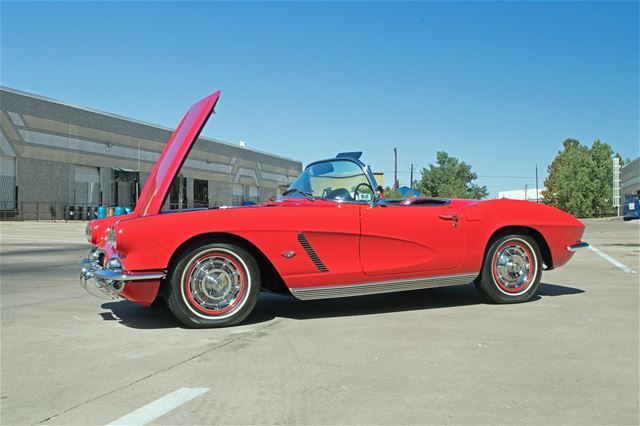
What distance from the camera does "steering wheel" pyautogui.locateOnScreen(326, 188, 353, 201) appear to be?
16.9 ft

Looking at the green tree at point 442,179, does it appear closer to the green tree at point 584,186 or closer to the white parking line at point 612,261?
the green tree at point 584,186

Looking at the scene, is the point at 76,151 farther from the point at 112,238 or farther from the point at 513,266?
the point at 513,266

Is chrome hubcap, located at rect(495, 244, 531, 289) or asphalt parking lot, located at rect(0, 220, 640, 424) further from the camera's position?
chrome hubcap, located at rect(495, 244, 531, 289)

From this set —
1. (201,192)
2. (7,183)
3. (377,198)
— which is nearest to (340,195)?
(377,198)

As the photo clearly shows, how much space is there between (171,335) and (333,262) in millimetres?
1389

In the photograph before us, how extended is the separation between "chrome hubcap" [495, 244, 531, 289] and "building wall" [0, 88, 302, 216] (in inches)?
1193

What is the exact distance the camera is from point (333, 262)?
4.60 m

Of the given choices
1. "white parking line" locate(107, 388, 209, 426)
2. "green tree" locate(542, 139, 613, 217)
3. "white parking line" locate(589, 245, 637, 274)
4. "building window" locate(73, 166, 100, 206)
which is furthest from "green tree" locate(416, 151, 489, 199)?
"white parking line" locate(107, 388, 209, 426)

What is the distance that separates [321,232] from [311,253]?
0.19m

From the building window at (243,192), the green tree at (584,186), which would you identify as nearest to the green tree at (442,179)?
the green tree at (584,186)

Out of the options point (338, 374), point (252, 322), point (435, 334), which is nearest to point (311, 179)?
point (252, 322)

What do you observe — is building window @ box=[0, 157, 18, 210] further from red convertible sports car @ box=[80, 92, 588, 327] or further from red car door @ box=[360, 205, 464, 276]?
red car door @ box=[360, 205, 464, 276]

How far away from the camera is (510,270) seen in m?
5.41

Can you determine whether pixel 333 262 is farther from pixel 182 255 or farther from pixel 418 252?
pixel 182 255
